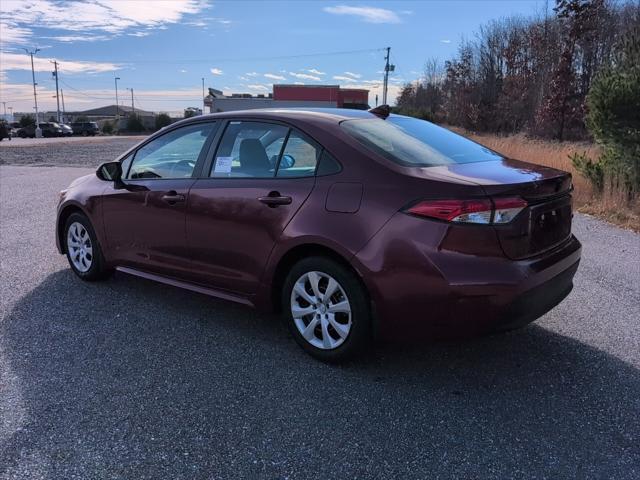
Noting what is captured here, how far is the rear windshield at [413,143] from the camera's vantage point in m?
3.60

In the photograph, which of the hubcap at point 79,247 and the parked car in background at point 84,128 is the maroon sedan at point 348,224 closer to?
the hubcap at point 79,247

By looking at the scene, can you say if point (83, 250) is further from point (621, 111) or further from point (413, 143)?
point (621, 111)

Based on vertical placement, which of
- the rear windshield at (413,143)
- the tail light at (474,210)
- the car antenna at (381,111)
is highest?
the car antenna at (381,111)

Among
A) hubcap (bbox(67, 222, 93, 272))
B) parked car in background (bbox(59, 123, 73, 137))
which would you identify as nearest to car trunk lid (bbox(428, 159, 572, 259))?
hubcap (bbox(67, 222, 93, 272))

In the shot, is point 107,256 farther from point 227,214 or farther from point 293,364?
point 293,364

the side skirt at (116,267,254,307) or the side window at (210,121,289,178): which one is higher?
the side window at (210,121,289,178)

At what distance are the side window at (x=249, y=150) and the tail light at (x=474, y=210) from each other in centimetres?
128

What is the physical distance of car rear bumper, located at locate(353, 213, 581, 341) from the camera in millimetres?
3061

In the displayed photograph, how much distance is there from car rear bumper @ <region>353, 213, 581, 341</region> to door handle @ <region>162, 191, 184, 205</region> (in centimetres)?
169

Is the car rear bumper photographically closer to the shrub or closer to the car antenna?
the car antenna

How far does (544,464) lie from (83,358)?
9.71 ft

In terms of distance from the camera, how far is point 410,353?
3887mm

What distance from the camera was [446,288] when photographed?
10.1 feet

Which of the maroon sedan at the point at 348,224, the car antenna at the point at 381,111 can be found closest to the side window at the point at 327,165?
the maroon sedan at the point at 348,224
